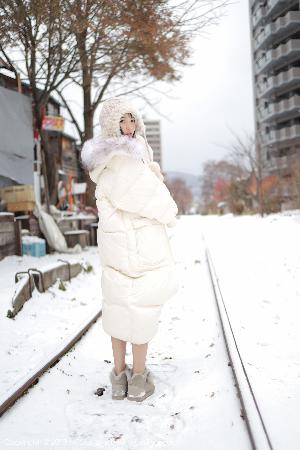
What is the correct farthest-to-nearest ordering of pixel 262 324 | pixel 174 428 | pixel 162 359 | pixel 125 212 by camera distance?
1. pixel 262 324
2. pixel 162 359
3. pixel 125 212
4. pixel 174 428

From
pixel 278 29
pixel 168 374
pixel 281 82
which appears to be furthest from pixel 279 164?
pixel 168 374

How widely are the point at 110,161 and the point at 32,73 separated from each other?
9.60 metres

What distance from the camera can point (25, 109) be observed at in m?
10.3

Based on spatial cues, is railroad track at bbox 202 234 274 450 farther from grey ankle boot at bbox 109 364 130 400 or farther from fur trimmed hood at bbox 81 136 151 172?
fur trimmed hood at bbox 81 136 151 172

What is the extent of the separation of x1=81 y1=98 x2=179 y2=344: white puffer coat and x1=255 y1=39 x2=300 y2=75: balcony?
39.4 m

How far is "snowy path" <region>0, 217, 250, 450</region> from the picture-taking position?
257 centimetres

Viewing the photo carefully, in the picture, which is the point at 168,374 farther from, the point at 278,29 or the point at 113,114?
the point at 278,29

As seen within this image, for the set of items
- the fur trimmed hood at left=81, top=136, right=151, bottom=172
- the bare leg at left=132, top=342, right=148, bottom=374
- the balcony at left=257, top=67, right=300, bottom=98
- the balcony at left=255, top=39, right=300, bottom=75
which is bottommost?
the bare leg at left=132, top=342, right=148, bottom=374

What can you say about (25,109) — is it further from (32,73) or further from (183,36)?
(183,36)

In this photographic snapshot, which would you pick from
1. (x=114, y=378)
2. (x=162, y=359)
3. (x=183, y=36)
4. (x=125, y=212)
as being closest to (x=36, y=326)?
(x=162, y=359)

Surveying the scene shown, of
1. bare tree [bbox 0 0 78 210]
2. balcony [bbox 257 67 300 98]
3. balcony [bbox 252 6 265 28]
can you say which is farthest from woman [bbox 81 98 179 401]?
balcony [bbox 252 6 265 28]

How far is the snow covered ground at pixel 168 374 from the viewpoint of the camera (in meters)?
2.62

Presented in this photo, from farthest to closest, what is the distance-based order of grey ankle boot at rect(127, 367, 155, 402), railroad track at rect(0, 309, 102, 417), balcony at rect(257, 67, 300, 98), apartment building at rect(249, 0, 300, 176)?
balcony at rect(257, 67, 300, 98) < apartment building at rect(249, 0, 300, 176) < grey ankle boot at rect(127, 367, 155, 402) < railroad track at rect(0, 309, 102, 417)

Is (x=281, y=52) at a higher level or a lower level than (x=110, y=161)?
higher
